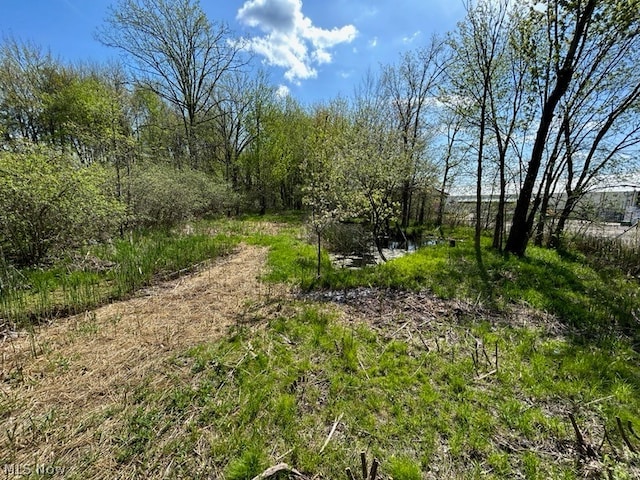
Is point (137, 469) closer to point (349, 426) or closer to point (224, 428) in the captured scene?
point (224, 428)

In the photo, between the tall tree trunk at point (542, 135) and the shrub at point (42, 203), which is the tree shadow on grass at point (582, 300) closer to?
the tall tree trunk at point (542, 135)

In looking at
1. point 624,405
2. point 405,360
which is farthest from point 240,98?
point 624,405

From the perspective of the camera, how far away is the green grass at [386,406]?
204 centimetres

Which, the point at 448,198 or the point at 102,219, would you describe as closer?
the point at 102,219

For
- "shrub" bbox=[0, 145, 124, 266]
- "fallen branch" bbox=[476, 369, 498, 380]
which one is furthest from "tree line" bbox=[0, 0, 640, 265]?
"fallen branch" bbox=[476, 369, 498, 380]

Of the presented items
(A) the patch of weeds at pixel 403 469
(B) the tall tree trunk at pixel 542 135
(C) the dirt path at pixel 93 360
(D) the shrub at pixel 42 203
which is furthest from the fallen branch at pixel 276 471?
(B) the tall tree trunk at pixel 542 135

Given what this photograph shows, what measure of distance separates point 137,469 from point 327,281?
4306mm

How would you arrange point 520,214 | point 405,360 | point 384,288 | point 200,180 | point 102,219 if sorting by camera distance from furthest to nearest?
1. point 200,180
2. point 520,214
3. point 102,219
4. point 384,288
5. point 405,360

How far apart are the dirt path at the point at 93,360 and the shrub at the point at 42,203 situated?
2555 millimetres

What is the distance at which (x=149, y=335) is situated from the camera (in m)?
3.66

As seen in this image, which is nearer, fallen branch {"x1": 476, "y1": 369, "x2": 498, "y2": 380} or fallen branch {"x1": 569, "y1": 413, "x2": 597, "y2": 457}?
fallen branch {"x1": 569, "y1": 413, "x2": 597, "y2": 457}

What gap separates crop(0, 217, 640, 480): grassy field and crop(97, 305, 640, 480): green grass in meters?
0.01

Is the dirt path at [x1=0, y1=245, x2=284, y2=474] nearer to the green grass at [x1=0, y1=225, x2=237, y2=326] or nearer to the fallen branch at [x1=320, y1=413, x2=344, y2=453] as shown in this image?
the green grass at [x1=0, y1=225, x2=237, y2=326]

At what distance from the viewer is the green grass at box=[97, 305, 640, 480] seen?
6.71 feet
